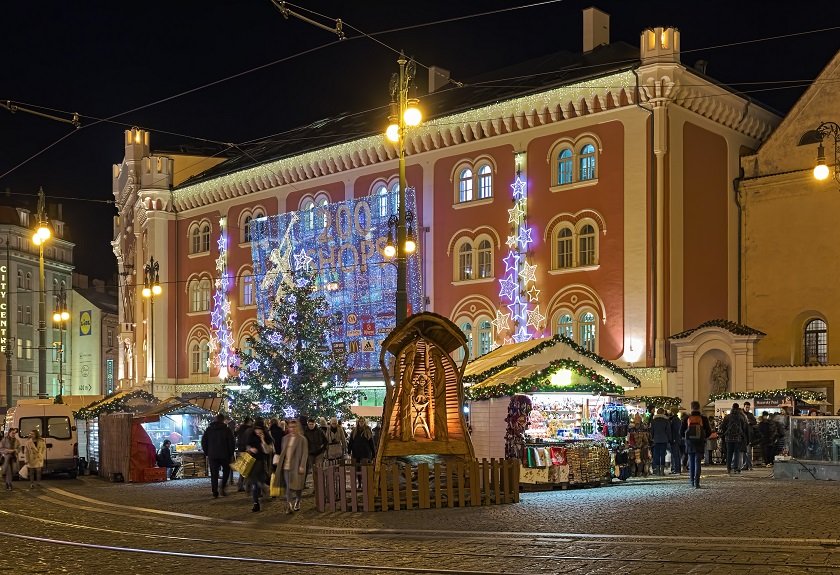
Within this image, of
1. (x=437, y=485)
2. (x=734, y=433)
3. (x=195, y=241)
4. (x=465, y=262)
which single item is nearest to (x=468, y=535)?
(x=437, y=485)

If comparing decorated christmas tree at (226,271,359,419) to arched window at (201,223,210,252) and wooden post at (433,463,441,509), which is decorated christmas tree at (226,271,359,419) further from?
wooden post at (433,463,441,509)

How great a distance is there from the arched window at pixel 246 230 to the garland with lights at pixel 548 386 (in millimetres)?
26610

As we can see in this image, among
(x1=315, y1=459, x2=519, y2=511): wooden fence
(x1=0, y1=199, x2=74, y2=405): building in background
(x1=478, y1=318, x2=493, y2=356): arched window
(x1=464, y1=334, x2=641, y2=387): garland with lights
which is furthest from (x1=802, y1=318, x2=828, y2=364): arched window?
(x1=0, y1=199, x2=74, y2=405): building in background

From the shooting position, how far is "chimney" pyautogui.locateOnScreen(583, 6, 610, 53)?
4144 cm

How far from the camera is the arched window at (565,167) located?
37969 mm

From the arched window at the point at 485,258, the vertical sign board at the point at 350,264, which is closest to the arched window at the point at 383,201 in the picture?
the vertical sign board at the point at 350,264

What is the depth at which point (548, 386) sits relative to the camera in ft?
77.1

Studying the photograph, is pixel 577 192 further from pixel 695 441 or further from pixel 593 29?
pixel 695 441

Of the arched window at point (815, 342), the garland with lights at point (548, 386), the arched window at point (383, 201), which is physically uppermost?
the arched window at point (383, 201)

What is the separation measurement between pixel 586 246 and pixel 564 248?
0.87 meters

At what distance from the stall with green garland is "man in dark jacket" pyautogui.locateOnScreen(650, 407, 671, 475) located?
632mm

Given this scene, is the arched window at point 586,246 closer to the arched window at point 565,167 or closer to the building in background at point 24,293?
the arched window at point 565,167

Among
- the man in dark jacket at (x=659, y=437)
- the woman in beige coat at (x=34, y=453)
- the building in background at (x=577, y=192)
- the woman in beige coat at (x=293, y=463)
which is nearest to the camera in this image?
the woman in beige coat at (x=293, y=463)

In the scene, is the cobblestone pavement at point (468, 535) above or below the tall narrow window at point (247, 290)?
below
